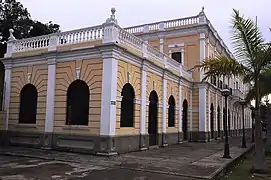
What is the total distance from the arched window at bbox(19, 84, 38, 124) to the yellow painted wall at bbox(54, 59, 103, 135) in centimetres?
179

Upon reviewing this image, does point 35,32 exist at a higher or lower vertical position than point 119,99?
higher

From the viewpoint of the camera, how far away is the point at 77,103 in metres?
14.6

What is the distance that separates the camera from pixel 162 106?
62.4 feet

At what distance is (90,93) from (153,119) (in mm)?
5408

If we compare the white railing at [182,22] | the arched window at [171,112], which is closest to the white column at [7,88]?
the arched window at [171,112]

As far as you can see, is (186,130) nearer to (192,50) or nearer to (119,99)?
(192,50)

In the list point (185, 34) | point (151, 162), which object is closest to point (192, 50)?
point (185, 34)

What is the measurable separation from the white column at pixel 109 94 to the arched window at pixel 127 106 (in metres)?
1.08

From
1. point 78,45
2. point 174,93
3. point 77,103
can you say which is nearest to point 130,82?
point 77,103

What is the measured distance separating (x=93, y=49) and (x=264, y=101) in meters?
14.2

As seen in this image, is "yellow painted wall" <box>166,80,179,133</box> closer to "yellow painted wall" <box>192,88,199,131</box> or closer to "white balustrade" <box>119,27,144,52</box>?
"yellow painted wall" <box>192,88,199,131</box>

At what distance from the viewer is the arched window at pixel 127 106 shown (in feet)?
47.8

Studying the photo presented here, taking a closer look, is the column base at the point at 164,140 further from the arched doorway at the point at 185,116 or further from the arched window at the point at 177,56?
the arched window at the point at 177,56

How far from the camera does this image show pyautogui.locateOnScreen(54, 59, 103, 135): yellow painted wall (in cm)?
1377
